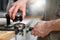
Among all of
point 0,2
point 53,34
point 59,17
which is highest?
point 0,2

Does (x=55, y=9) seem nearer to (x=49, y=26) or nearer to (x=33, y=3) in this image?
(x=49, y=26)

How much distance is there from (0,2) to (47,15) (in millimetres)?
641

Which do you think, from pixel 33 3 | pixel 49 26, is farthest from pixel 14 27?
pixel 33 3

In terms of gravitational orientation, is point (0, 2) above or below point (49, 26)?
above

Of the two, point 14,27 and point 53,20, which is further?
point 53,20

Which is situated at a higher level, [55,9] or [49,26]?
[55,9]

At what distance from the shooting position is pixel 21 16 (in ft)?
3.49

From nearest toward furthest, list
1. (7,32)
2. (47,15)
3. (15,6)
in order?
1. (7,32)
2. (15,6)
3. (47,15)

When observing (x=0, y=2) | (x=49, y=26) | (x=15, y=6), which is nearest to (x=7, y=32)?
(x=15, y=6)

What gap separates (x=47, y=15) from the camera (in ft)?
4.14

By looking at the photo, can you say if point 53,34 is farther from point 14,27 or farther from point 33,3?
point 33,3

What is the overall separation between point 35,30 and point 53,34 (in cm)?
13

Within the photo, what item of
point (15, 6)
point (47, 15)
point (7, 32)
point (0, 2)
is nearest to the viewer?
point (7, 32)

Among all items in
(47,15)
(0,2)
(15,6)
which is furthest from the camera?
(0,2)
